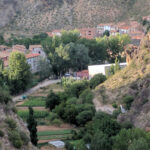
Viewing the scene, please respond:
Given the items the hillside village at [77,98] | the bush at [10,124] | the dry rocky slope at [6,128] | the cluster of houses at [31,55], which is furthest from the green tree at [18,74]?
the bush at [10,124]

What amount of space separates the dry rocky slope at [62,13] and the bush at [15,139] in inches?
2438

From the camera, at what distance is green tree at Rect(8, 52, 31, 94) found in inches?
1706

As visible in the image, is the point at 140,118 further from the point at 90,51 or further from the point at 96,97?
the point at 90,51

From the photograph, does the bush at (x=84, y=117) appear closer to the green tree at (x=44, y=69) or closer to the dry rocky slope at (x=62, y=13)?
the green tree at (x=44, y=69)

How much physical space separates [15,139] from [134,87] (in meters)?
17.0

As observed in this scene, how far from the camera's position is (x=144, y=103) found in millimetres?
30047

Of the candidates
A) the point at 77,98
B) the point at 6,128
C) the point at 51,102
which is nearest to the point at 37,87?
the point at 51,102

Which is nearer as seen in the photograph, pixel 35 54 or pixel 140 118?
pixel 140 118

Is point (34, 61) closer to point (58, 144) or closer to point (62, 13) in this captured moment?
point (58, 144)

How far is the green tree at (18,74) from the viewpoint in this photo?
4334 centimetres

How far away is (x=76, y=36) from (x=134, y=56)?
2414cm

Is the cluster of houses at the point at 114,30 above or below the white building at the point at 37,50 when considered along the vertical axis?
above

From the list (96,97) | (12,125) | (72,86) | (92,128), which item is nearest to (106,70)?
(72,86)

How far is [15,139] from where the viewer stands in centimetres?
1911
